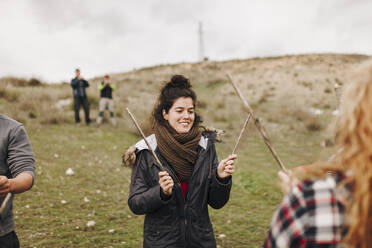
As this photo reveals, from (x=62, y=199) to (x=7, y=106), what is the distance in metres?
9.44

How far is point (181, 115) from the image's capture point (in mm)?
2525

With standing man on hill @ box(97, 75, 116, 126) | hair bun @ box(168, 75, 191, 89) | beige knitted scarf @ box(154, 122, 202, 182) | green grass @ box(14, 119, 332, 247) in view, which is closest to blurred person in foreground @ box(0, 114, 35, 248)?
beige knitted scarf @ box(154, 122, 202, 182)

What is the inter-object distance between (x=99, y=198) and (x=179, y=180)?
449 centimetres

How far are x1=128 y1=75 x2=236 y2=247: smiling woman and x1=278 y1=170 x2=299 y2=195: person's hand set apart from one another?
0.84 meters

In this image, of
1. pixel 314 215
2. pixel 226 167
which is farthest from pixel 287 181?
pixel 226 167

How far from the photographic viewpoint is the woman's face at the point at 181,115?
2520 millimetres

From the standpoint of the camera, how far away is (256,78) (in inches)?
1551

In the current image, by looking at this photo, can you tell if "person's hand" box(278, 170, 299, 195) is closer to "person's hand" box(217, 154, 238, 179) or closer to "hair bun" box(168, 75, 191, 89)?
"person's hand" box(217, 154, 238, 179)

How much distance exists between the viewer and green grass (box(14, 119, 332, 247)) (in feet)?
16.0

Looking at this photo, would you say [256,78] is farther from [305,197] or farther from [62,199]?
[305,197]

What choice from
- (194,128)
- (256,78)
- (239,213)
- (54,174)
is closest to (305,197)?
A: (194,128)

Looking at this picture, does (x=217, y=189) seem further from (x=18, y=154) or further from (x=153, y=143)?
(x=18, y=154)

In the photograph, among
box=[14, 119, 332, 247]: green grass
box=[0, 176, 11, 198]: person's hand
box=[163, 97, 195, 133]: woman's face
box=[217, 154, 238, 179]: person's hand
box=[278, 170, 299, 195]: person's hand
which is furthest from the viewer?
box=[14, 119, 332, 247]: green grass

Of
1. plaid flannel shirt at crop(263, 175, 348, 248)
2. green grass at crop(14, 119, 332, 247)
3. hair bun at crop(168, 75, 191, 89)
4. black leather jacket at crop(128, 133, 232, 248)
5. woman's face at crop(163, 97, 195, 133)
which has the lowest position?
green grass at crop(14, 119, 332, 247)
